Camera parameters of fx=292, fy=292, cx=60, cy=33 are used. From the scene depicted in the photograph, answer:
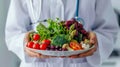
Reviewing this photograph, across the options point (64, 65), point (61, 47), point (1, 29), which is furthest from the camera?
point (1, 29)

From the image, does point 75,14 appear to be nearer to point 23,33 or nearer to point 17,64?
point 23,33

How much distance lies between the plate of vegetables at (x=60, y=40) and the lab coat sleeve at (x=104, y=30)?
0.12 meters

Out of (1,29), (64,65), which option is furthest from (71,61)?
(1,29)

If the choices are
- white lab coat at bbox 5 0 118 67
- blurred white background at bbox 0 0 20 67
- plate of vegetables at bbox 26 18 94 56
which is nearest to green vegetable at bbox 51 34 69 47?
plate of vegetables at bbox 26 18 94 56

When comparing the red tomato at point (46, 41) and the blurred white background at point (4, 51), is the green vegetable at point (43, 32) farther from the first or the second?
the blurred white background at point (4, 51)

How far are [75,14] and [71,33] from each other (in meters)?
0.15

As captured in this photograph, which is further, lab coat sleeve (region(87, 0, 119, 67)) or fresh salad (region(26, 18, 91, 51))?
lab coat sleeve (region(87, 0, 119, 67))

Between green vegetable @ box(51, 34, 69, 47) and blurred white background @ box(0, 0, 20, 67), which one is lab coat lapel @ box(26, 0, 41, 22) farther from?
blurred white background @ box(0, 0, 20, 67)

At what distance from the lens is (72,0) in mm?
1000

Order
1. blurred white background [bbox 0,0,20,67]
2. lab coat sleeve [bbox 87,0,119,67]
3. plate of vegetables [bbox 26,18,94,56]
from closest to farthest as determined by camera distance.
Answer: plate of vegetables [bbox 26,18,94,56], lab coat sleeve [bbox 87,0,119,67], blurred white background [bbox 0,0,20,67]

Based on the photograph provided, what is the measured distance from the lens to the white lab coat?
977 millimetres

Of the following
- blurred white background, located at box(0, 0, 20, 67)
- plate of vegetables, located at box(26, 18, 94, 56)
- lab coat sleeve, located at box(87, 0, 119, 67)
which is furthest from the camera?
blurred white background, located at box(0, 0, 20, 67)

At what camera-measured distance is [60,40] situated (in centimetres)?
83

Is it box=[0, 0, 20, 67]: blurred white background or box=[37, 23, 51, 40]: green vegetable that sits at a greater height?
box=[37, 23, 51, 40]: green vegetable
